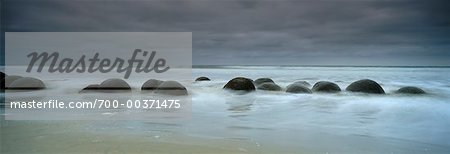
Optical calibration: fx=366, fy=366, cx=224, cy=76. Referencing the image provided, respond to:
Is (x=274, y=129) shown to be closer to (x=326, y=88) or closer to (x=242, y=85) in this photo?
(x=242, y=85)

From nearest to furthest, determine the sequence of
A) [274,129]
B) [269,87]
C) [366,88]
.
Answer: [274,129] < [366,88] < [269,87]

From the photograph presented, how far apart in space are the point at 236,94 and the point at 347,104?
106 inches

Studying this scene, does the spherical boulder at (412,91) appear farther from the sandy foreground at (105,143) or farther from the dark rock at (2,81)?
the dark rock at (2,81)

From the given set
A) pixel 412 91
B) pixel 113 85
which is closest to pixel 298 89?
pixel 412 91

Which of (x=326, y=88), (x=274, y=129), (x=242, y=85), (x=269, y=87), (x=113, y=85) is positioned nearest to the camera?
(x=274, y=129)

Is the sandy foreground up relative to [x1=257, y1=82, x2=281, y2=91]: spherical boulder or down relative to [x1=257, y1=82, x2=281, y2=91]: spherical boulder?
down

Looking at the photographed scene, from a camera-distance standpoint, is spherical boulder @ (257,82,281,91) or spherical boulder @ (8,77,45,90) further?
spherical boulder @ (257,82,281,91)

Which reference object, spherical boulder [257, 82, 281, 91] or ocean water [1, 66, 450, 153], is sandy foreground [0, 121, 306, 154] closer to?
ocean water [1, 66, 450, 153]

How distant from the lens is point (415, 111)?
273 inches

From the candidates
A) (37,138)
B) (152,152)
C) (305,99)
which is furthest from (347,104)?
(37,138)

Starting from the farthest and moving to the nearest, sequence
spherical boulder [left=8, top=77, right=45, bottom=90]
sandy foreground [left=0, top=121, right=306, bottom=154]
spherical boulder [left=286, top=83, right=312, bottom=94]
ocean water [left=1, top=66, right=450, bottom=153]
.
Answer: spherical boulder [left=8, top=77, right=45, bottom=90], spherical boulder [left=286, top=83, right=312, bottom=94], ocean water [left=1, top=66, right=450, bottom=153], sandy foreground [left=0, top=121, right=306, bottom=154]

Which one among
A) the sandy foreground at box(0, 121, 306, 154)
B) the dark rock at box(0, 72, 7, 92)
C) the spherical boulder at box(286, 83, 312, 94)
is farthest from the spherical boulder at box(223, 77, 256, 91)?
the dark rock at box(0, 72, 7, 92)

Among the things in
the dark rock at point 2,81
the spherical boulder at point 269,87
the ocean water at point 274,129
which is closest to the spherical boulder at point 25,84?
the dark rock at point 2,81

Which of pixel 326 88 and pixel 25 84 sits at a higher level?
pixel 25 84
